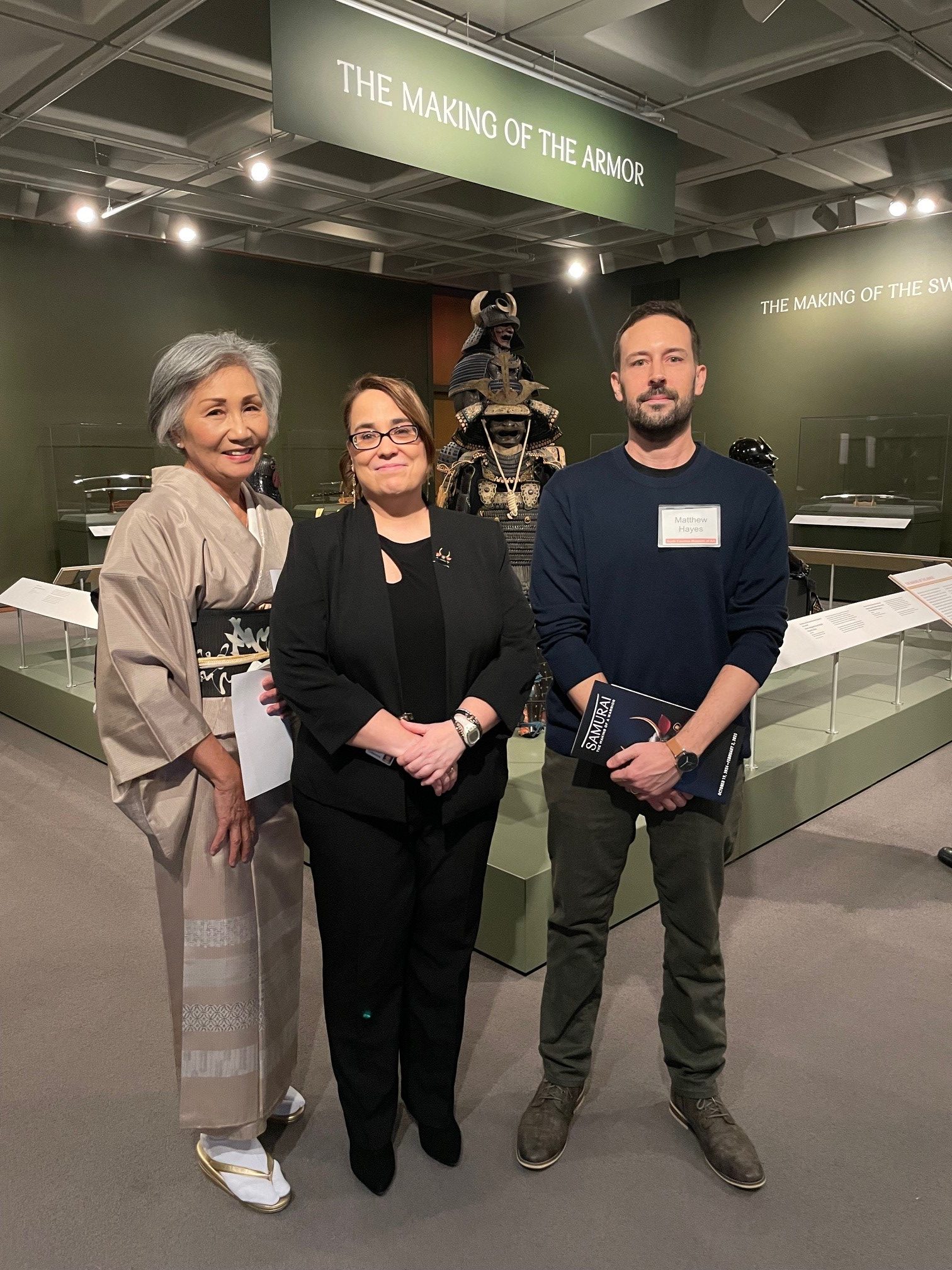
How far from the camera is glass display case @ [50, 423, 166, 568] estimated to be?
9648mm

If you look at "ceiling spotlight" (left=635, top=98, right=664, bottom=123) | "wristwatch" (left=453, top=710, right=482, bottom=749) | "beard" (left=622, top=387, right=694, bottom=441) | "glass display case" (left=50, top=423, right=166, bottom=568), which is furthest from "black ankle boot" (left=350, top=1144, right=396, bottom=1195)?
"glass display case" (left=50, top=423, right=166, bottom=568)

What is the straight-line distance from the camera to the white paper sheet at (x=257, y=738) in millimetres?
2008

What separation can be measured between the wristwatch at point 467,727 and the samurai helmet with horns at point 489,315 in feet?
10.1

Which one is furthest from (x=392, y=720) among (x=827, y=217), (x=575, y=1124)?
(x=827, y=217)

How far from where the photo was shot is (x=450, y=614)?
1.90m

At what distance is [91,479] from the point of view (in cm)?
985

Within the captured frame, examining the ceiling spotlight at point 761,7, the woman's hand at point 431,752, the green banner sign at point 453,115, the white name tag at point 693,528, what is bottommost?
the woman's hand at point 431,752

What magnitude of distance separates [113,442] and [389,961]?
897 cm

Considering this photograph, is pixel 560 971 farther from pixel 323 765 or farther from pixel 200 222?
pixel 200 222

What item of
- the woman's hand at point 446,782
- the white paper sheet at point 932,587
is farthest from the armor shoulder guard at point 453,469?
the woman's hand at point 446,782

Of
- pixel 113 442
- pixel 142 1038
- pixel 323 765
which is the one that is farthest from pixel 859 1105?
pixel 113 442

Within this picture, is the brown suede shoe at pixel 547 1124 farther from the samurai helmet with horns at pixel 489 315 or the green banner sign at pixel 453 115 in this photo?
the samurai helmet with horns at pixel 489 315

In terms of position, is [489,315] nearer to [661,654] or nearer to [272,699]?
[661,654]

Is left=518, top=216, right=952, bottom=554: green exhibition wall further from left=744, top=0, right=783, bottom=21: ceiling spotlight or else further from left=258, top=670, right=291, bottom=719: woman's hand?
left=258, top=670, right=291, bottom=719: woman's hand
